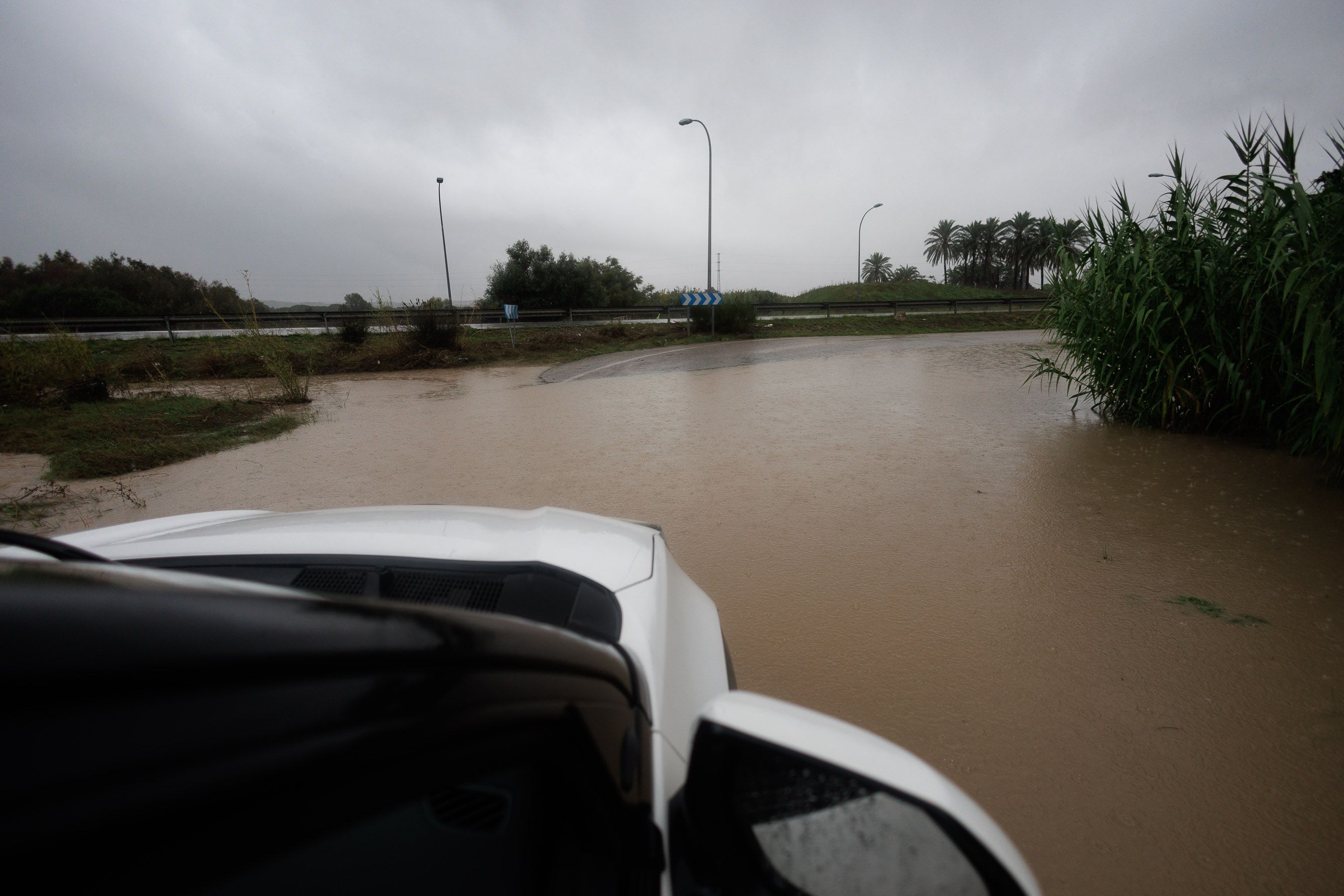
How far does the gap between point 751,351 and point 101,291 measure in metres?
35.1

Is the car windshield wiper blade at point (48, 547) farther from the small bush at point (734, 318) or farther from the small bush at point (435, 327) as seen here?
the small bush at point (734, 318)

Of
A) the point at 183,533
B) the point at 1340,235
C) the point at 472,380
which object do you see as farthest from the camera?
the point at 472,380

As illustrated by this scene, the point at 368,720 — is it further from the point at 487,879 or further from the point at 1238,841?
the point at 1238,841

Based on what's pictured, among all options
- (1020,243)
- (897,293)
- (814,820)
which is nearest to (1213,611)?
(814,820)

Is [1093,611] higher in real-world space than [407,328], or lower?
lower

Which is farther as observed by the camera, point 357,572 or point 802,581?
point 802,581

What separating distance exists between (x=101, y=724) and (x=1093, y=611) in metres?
4.16

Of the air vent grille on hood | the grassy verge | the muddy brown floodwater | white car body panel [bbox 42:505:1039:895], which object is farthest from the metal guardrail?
the air vent grille on hood

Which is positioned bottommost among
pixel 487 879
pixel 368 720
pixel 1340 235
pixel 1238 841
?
pixel 1238 841

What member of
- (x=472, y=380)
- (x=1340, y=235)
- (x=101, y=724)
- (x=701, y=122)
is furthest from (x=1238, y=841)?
(x=701, y=122)

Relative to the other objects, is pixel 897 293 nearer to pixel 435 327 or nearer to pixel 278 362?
pixel 435 327

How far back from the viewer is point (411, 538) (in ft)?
6.09

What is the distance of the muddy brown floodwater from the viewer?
7.37 feet

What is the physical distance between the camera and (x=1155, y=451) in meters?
6.80
